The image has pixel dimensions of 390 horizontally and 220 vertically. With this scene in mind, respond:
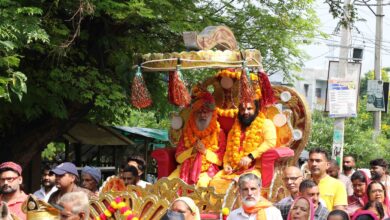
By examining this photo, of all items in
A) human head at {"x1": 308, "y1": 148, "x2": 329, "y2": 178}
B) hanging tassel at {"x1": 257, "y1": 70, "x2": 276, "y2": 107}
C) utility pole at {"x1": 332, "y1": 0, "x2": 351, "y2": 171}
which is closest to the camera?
human head at {"x1": 308, "y1": 148, "x2": 329, "y2": 178}

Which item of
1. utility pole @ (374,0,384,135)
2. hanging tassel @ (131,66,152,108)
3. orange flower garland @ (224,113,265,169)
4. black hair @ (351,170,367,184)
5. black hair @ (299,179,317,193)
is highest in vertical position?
utility pole @ (374,0,384,135)

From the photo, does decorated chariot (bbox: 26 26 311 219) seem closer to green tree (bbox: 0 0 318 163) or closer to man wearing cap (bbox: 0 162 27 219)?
man wearing cap (bbox: 0 162 27 219)

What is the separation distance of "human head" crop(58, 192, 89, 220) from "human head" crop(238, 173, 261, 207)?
6.74ft

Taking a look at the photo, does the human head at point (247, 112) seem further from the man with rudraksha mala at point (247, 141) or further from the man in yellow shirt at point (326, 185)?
the man in yellow shirt at point (326, 185)

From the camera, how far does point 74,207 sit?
648 centimetres

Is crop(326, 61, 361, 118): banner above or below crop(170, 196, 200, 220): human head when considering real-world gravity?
above

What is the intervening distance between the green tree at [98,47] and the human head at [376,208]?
18.5 feet

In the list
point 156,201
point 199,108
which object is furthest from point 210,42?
point 156,201

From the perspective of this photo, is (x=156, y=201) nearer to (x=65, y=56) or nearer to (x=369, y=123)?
(x=65, y=56)

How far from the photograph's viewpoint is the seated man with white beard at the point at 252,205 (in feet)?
26.1

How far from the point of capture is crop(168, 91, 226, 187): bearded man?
436 inches

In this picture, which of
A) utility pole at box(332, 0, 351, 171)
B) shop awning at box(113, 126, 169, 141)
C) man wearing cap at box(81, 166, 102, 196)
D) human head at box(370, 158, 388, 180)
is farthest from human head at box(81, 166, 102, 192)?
shop awning at box(113, 126, 169, 141)

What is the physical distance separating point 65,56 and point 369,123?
24866mm

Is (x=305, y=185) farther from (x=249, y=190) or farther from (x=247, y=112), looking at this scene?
(x=247, y=112)
